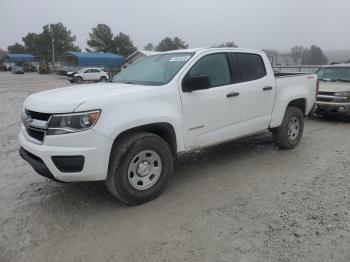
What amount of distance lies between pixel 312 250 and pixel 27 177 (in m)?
4.05

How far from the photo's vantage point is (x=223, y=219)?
3918 millimetres

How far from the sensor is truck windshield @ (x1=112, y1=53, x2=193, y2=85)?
4789mm

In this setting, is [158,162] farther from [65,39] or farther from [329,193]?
[65,39]

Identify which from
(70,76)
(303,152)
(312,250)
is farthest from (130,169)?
(70,76)

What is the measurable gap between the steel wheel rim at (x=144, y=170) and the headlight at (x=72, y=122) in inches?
27.0

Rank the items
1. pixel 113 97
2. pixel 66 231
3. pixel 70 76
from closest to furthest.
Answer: pixel 66 231, pixel 113 97, pixel 70 76

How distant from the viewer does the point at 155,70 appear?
16.7 ft

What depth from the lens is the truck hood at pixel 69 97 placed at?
3.79m

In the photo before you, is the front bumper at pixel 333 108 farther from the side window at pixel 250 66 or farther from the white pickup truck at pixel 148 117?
the side window at pixel 250 66

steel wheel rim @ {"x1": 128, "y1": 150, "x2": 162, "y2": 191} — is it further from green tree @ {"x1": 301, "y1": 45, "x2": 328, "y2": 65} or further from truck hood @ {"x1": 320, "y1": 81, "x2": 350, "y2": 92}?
green tree @ {"x1": 301, "y1": 45, "x2": 328, "y2": 65}

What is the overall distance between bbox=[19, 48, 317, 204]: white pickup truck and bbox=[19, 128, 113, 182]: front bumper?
0.01 m

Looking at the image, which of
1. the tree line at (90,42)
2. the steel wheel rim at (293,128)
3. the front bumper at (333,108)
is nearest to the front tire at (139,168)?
the steel wheel rim at (293,128)

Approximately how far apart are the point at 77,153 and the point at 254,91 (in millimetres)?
3032

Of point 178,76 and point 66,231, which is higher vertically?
point 178,76
